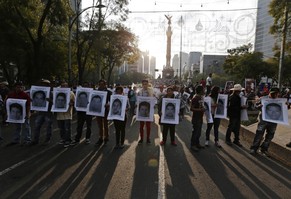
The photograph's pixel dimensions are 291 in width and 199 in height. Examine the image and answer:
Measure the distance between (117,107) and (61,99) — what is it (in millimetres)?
1751

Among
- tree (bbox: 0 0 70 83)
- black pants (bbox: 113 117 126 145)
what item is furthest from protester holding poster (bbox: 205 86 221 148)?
tree (bbox: 0 0 70 83)

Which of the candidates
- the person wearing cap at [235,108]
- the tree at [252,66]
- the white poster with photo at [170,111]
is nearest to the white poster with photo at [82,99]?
the white poster with photo at [170,111]

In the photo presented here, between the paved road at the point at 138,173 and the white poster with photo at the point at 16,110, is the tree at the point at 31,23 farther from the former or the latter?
the paved road at the point at 138,173

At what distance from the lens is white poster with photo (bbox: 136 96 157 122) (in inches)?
436

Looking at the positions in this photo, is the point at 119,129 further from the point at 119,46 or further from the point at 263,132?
the point at 119,46

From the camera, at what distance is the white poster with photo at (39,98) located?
10711mm

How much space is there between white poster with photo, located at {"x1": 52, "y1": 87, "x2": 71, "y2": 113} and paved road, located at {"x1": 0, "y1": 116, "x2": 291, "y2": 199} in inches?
44.7

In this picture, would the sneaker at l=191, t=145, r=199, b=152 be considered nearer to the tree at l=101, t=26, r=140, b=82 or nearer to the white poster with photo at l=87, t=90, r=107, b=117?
the white poster with photo at l=87, t=90, r=107, b=117

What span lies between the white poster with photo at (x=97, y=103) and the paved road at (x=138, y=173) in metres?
1.05

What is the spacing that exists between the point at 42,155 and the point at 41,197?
3362 mm

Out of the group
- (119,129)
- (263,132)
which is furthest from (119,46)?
(263,132)

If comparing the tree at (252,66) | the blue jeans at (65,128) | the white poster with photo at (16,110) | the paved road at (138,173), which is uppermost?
the tree at (252,66)

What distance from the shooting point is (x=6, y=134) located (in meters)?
12.7

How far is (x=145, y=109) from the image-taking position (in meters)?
11.2
